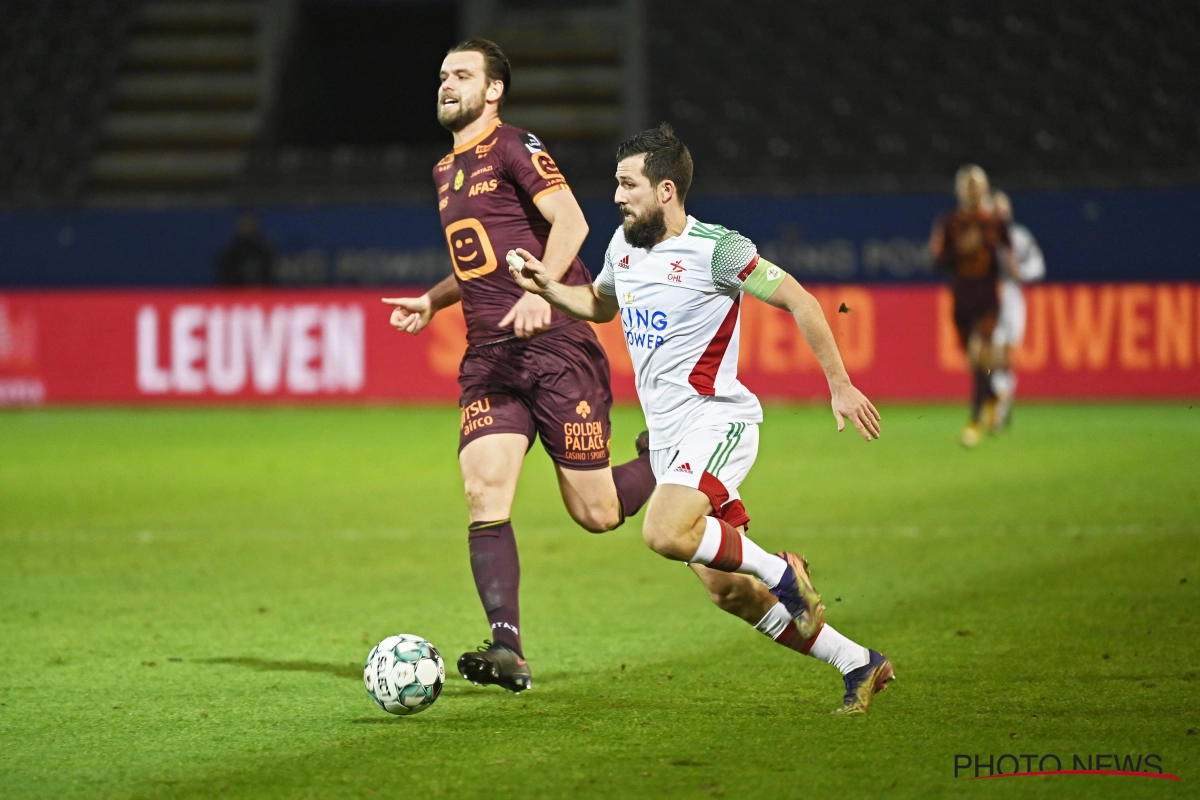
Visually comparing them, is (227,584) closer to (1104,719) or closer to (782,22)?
(1104,719)

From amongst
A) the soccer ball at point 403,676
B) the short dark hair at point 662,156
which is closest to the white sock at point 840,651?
the soccer ball at point 403,676

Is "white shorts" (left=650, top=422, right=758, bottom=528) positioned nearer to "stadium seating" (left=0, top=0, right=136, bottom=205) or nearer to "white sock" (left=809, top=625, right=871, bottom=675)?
"white sock" (left=809, top=625, right=871, bottom=675)

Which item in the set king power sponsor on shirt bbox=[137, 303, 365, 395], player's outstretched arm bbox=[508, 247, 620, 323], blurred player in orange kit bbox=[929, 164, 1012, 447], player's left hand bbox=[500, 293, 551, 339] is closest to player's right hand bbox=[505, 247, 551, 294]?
player's outstretched arm bbox=[508, 247, 620, 323]

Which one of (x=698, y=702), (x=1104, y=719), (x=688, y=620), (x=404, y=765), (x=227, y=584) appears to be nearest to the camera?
(x=404, y=765)

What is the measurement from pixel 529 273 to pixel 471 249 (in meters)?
0.82

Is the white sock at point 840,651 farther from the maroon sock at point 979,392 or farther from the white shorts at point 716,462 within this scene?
the maroon sock at point 979,392

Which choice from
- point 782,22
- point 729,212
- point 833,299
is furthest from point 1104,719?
point 782,22

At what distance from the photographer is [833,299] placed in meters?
17.8

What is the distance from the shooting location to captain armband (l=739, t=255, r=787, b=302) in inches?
199

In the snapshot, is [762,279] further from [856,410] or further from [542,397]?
[542,397]

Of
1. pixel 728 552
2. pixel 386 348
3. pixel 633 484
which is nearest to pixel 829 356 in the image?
pixel 728 552

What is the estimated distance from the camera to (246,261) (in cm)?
1973

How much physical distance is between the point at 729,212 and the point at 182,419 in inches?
270

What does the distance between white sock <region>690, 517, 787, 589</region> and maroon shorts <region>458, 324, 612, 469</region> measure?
0.93 meters
